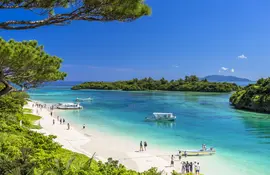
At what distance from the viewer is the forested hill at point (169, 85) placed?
138 metres

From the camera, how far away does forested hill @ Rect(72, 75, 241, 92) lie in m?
138

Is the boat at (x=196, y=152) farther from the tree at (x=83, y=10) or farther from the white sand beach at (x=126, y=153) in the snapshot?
the tree at (x=83, y=10)

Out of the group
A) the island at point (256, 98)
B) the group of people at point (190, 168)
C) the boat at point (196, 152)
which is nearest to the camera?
the group of people at point (190, 168)

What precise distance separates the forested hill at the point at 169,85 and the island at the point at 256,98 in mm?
69881

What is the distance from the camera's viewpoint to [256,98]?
59219 millimetres

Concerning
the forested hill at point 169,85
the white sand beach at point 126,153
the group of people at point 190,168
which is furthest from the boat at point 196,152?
the forested hill at point 169,85

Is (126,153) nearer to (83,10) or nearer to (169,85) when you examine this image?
(83,10)

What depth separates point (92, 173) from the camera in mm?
6969

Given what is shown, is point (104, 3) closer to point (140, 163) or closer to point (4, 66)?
point (4, 66)

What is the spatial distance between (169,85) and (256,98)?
9068 centimetres

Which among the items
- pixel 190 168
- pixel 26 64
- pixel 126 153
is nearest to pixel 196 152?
pixel 190 168

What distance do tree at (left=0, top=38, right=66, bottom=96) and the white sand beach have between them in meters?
6.20

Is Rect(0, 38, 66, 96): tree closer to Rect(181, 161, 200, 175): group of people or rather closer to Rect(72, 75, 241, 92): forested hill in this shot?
Rect(181, 161, 200, 175): group of people

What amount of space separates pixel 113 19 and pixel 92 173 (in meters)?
4.33
